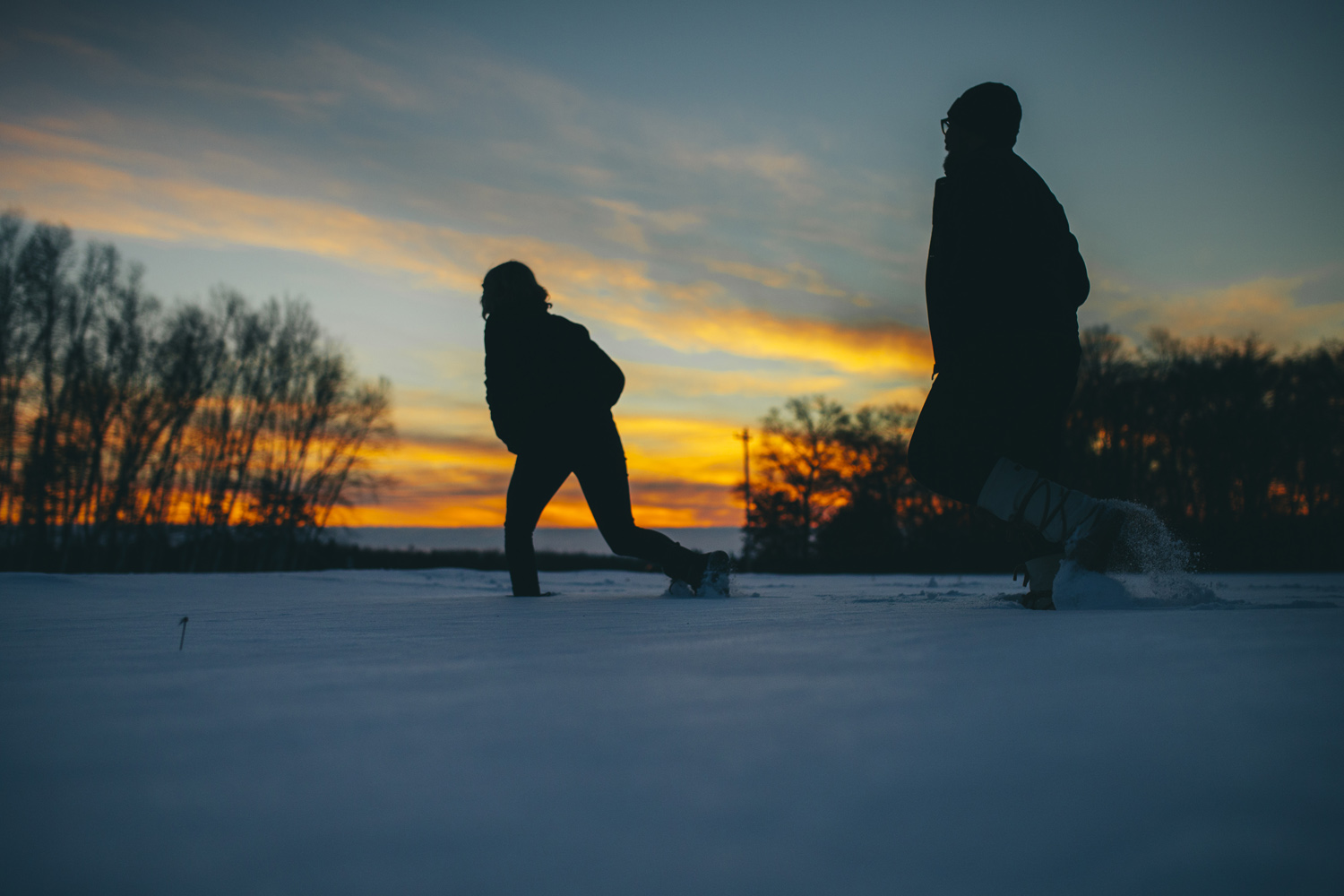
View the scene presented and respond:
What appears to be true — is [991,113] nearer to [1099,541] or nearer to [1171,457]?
[1099,541]

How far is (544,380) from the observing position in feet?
10.3

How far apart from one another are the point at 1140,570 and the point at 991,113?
1.48 m

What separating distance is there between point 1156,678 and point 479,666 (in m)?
0.81

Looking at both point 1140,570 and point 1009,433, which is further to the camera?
point 1009,433

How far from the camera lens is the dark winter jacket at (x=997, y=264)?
206 centimetres

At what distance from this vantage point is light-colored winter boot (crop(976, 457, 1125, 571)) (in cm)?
185

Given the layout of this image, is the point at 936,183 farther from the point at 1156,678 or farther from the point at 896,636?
the point at 1156,678

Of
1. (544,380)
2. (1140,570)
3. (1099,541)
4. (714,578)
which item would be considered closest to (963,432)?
(1099,541)

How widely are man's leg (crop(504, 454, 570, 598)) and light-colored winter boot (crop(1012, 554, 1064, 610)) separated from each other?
1.93 m

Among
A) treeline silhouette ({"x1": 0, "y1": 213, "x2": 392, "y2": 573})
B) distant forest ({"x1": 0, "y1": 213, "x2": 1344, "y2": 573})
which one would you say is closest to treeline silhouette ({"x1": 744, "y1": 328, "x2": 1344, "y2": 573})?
distant forest ({"x1": 0, "y1": 213, "x2": 1344, "y2": 573})

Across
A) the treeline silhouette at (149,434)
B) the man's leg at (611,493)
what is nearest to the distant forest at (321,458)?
the treeline silhouette at (149,434)

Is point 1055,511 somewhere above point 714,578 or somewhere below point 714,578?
above

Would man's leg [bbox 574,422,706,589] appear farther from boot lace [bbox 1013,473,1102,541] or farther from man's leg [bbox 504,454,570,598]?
boot lace [bbox 1013,473,1102,541]

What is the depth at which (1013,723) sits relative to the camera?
636 millimetres
